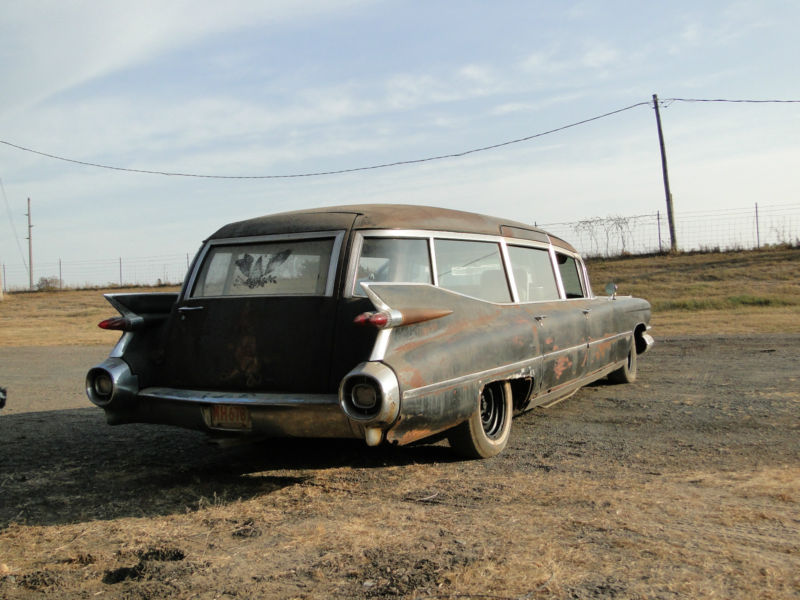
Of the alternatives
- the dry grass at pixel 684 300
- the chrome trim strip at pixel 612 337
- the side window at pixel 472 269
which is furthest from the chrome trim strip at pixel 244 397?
the dry grass at pixel 684 300

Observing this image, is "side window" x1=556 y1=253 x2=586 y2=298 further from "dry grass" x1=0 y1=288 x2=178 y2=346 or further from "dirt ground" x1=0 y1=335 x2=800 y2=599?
"dry grass" x1=0 y1=288 x2=178 y2=346

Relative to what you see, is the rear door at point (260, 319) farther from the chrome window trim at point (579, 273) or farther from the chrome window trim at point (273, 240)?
the chrome window trim at point (579, 273)

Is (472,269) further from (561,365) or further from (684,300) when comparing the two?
(684,300)

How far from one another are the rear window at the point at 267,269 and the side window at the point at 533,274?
71.2 inches

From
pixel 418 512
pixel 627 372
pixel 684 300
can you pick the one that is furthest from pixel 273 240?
pixel 684 300

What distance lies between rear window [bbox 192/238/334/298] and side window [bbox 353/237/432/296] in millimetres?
227

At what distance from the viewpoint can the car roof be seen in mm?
4719

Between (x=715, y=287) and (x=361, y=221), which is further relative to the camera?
(x=715, y=287)

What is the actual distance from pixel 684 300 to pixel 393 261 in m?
17.6

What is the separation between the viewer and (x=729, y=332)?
46.1 feet

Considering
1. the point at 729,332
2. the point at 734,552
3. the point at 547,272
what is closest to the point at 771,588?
the point at 734,552

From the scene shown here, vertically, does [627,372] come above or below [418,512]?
above

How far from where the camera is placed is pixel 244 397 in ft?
14.0

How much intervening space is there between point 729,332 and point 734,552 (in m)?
12.1
